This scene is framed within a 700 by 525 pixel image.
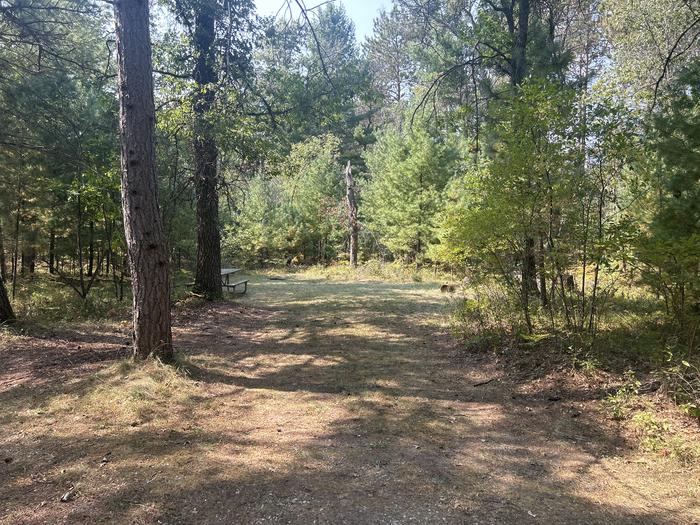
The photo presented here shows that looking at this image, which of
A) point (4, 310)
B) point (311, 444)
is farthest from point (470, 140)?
point (4, 310)

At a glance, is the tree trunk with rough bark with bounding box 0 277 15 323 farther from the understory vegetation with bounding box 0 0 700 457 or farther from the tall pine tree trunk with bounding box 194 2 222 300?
the tall pine tree trunk with bounding box 194 2 222 300

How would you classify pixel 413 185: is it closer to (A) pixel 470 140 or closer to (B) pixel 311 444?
(A) pixel 470 140

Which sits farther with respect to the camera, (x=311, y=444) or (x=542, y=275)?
(x=542, y=275)

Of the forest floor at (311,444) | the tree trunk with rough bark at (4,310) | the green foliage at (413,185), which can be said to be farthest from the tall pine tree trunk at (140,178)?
the green foliage at (413,185)

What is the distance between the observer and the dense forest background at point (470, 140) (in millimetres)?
5004

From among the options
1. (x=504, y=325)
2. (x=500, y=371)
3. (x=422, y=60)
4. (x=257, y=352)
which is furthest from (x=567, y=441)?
(x=422, y=60)

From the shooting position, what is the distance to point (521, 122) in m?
5.51

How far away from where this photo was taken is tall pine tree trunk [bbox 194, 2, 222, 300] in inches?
304

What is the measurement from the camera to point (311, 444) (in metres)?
3.43

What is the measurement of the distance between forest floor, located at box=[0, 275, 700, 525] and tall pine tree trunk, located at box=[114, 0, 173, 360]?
2.08 ft

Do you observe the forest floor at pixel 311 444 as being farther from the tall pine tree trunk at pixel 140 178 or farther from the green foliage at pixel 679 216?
the green foliage at pixel 679 216

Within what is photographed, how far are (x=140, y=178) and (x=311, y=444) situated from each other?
134 inches

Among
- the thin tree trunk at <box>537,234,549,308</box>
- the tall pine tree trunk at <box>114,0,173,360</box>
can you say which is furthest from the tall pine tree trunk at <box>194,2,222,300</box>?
the thin tree trunk at <box>537,234,549,308</box>

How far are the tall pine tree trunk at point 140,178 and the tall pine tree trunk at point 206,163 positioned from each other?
7.44 feet
